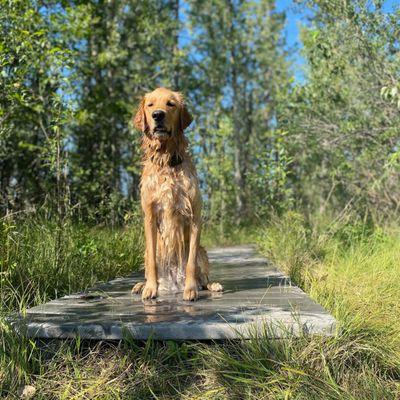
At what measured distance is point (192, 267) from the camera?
366cm

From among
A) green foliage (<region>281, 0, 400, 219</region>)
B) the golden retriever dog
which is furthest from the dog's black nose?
green foliage (<region>281, 0, 400, 219</region>)

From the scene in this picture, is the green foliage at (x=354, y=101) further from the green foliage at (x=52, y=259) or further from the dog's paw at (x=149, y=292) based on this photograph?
the dog's paw at (x=149, y=292)

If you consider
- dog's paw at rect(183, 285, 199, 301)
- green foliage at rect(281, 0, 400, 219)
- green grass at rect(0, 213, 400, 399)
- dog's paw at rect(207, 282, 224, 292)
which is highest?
green foliage at rect(281, 0, 400, 219)

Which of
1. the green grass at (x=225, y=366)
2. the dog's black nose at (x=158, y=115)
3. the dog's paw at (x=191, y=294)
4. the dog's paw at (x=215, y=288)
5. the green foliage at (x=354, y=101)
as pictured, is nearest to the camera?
the green grass at (x=225, y=366)

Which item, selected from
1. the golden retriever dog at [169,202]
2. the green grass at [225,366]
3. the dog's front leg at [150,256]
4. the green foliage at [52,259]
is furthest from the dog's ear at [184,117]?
the green grass at [225,366]

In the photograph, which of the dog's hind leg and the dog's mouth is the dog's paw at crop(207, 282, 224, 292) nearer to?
the dog's hind leg

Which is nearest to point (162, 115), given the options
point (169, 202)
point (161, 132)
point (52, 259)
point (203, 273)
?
point (161, 132)

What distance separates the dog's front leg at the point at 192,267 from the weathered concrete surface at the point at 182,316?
9cm

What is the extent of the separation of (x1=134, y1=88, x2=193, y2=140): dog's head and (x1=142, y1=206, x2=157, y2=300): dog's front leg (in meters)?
0.65

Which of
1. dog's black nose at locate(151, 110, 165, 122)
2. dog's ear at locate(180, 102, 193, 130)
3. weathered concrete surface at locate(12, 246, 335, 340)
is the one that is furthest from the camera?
dog's ear at locate(180, 102, 193, 130)

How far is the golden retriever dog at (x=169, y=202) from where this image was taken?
3715mm

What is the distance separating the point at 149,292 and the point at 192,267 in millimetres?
390

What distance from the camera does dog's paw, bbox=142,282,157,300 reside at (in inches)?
139

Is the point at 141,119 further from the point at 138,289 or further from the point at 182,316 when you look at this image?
the point at 182,316
